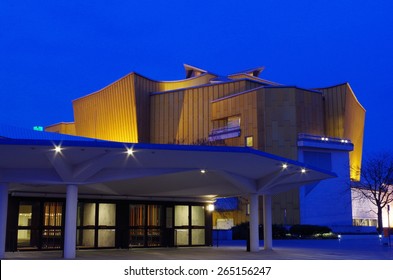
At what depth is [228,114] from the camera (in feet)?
200

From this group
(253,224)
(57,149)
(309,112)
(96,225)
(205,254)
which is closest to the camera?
(57,149)

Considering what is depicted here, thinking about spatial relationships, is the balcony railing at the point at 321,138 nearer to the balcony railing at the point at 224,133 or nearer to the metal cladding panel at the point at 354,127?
the metal cladding panel at the point at 354,127

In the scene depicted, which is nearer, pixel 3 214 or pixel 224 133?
pixel 3 214

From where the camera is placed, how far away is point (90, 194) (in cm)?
2420

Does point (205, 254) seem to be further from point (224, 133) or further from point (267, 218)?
point (224, 133)

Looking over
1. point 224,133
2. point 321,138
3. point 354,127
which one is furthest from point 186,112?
point 354,127

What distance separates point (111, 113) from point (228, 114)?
19.0 m

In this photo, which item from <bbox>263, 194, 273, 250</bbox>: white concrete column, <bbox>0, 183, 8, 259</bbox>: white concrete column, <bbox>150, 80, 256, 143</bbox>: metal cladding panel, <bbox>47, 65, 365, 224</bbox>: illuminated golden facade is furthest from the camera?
<bbox>150, 80, 256, 143</bbox>: metal cladding panel

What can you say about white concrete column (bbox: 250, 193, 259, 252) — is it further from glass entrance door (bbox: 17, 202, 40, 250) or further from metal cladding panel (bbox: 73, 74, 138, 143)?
metal cladding panel (bbox: 73, 74, 138, 143)

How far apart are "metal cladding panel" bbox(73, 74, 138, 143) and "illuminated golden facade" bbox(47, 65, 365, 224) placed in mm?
126

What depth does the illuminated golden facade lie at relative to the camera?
5728 cm

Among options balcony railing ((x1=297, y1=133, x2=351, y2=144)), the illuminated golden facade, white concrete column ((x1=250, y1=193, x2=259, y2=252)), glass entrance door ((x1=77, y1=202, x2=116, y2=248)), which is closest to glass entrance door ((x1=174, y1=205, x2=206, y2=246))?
glass entrance door ((x1=77, y1=202, x2=116, y2=248))

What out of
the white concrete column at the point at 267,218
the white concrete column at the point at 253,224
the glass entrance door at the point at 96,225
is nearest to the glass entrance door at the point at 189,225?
the glass entrance door at the point at 96,225

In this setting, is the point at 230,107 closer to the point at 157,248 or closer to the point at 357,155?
the point at 357,155
